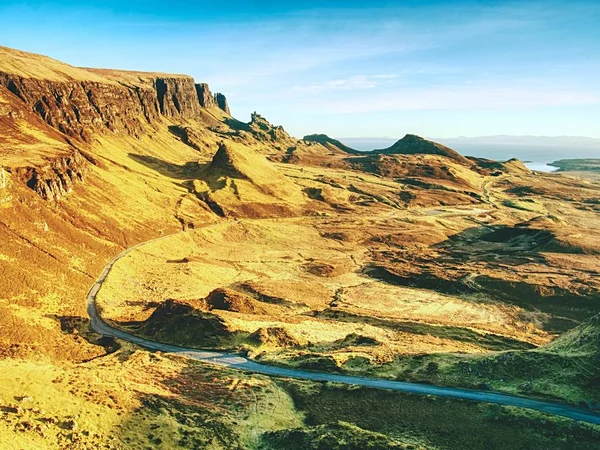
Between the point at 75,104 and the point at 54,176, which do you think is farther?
the point at 75,104

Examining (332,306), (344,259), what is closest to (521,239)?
(344,259)

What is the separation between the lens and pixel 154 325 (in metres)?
67.2

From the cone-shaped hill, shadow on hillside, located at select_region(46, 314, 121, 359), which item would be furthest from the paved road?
the cone-shaped hill

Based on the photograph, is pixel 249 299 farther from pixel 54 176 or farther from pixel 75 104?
pixel 75 104

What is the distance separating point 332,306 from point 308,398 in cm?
3934

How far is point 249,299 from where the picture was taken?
80.4m

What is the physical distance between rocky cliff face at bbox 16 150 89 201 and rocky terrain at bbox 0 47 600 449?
0.46 m

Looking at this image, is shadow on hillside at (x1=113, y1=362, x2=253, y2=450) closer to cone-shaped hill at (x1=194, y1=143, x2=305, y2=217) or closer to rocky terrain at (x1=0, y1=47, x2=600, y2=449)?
rocky terrain at (x1=0, y1=47, x2=600, y2=449)

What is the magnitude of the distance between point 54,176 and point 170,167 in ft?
263

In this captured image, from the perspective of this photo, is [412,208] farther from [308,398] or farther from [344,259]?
[308,398]

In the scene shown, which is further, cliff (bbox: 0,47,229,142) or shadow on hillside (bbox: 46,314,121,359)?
cliff (bbox: 0,47,229,142)

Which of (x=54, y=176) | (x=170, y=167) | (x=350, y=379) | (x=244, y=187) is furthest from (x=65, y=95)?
(x=350, y=379)

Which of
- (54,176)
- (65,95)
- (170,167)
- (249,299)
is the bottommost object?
(249,299)

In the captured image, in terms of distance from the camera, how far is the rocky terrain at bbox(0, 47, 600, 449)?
136 ft
